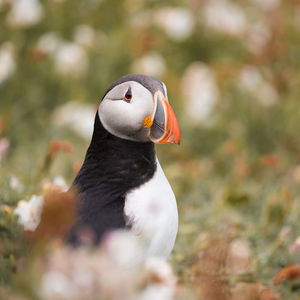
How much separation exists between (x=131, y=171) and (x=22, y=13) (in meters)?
3.02

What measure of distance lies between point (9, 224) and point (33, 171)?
128 centimetres

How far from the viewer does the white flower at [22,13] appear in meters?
4.96

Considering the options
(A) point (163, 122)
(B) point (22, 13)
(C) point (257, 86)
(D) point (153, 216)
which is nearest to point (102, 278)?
(D) point (153, 216)

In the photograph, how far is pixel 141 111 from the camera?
92.4 inches

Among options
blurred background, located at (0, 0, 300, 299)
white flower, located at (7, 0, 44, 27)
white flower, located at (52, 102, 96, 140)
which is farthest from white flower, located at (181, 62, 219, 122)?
white flower, located at (7, 0, 44, 27)

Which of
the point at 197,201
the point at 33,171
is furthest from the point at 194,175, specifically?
the point at 33,171

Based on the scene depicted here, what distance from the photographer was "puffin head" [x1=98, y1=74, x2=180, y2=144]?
2326 millimetres

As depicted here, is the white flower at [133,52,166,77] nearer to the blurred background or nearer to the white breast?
the blurred background

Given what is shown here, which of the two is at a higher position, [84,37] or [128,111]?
[128,111]

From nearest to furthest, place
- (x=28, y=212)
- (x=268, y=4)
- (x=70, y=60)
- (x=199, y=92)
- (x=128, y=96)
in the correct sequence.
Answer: (x=128, y=96) < (x=28, y=212) < (x=70, y=60) < (x=199, y=92) < (x=268, y=4)

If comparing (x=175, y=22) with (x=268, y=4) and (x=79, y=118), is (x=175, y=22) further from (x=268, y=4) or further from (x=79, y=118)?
(x=268, y=4)

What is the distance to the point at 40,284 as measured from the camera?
1588 millimetres

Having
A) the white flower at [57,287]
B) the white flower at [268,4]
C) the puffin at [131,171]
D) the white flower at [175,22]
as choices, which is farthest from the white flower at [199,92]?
the white flower at [57,287]

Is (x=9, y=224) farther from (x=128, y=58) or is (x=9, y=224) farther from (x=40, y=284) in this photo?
(x=128, y=58)
